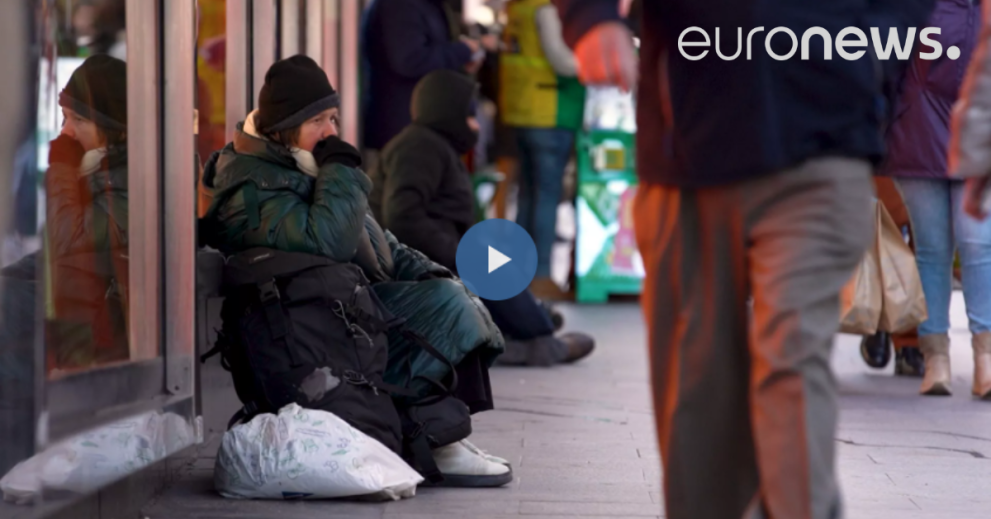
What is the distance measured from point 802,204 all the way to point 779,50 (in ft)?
0.89

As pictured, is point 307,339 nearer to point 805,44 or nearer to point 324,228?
point 324,228

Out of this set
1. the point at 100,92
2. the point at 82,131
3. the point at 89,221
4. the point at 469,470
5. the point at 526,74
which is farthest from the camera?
the point at 526,74

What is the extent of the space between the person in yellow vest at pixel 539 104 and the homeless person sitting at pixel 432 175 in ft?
13.2

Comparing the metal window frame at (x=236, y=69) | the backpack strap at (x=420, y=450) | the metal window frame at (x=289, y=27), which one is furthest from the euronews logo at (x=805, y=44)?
the metal window frame at (x=289, y=27)

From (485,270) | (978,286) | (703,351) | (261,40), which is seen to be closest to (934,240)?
(978,286)

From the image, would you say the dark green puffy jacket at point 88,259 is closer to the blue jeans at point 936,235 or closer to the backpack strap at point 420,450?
the backpack strap at point 420,450

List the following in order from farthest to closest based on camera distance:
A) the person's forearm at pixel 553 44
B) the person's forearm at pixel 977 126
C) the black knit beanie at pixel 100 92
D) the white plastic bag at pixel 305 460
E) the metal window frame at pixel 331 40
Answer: the person's forearm at pixel 553 44 → the metal window frame at pixel 331 40 → the white plastic bag at pixel 305 460 → the black knit beanie at pixel 100 92 → the person's forearm at pixel 977 126

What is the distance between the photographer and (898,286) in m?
7.05

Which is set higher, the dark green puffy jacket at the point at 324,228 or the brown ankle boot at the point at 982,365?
the dark green puffy jacket at the point at 324,228

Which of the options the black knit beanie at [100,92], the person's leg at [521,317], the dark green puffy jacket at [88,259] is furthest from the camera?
the person's leg at [521,317]

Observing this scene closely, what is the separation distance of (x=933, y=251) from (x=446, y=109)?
2.39m

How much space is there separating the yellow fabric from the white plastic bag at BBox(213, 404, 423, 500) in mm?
7430

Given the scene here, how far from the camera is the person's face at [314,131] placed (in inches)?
196

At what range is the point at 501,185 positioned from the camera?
1281 centimetres
